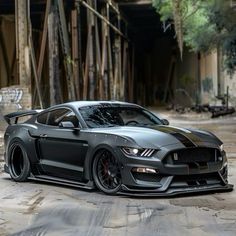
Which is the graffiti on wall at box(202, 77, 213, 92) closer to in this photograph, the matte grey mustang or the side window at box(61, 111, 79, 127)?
the matte grey mustang

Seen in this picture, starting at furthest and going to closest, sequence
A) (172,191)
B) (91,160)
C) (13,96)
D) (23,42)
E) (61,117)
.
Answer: (13,96), (23,42), (61,117), (91,160), (172,191)

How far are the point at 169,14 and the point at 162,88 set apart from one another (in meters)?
27.5

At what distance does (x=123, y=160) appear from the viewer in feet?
28.3

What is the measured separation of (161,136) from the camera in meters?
8.77

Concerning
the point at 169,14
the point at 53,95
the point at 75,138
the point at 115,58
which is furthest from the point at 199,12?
the point at 75,138

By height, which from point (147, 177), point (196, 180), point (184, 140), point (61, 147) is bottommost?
point (196, 180)

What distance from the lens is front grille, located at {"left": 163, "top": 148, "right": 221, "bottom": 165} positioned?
339 inches

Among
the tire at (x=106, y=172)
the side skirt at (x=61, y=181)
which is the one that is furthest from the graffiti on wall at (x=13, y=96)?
the tire at (x=106, y=172)

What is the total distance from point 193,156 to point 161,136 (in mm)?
534

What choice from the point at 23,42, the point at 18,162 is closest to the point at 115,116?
the point at 18,162

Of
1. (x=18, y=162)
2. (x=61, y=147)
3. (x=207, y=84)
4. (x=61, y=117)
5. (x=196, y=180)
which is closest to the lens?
(x=196, y=180)

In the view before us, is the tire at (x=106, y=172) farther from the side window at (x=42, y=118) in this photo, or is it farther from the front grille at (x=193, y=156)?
the side window at (x=42, y=118)

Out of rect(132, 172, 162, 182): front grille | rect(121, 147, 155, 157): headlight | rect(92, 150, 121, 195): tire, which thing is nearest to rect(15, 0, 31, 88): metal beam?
rect(92, 150, 121, 195): tire

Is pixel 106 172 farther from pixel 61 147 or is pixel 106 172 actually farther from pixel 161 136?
pixel 61 147
